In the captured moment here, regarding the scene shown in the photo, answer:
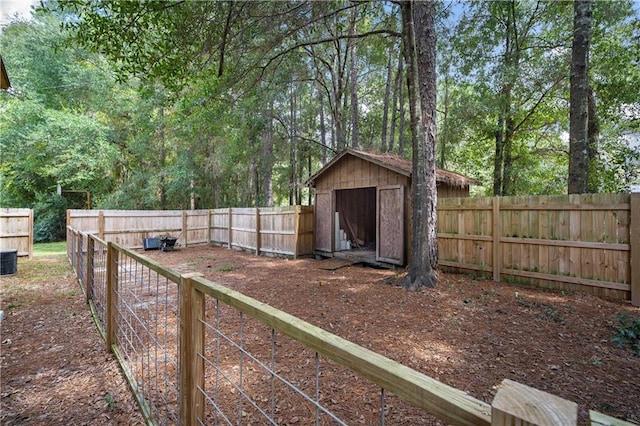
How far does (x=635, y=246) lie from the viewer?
4641 millimetres

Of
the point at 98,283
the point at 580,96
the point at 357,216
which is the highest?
the point at 580,96

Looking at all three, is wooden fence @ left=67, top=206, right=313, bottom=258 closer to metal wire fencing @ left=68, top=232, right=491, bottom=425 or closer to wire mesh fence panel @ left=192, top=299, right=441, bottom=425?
metal wire fencing @ left=68, top=232, right=491, bottom=425

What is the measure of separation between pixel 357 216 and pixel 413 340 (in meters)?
8.39

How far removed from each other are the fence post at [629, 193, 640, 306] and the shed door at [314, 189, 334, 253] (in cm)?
675

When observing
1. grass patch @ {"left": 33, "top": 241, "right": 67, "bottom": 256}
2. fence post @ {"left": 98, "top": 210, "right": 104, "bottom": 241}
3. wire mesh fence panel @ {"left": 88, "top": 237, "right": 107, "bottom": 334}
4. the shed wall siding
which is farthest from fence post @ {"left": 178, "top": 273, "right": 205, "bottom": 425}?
grass patch @ {"left": 33, "top": 241, "right": 67, "bottom": 256}

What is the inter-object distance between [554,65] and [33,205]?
23659 millimetres

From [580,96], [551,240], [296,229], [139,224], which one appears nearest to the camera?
[551,240]

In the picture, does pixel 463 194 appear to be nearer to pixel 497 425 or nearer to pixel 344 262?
pixel 344 262

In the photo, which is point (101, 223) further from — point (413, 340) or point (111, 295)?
point (413, 340)

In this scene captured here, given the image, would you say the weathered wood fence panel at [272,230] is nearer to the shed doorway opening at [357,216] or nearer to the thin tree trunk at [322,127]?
the shed doorway opening at [357,216]

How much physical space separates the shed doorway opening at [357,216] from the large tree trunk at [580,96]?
19.6 feet

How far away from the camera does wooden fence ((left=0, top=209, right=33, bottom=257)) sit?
875 cm

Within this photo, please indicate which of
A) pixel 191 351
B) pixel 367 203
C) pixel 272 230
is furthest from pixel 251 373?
pixel 367 203

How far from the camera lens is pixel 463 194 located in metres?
9.74
